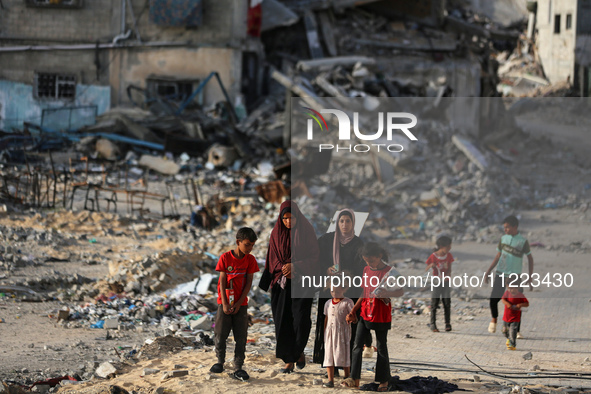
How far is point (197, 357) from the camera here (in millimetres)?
6629

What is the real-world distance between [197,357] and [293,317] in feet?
3.73

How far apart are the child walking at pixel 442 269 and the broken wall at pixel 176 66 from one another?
52.0 ft

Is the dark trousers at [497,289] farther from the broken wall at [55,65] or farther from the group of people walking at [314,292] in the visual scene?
the broken wall at [55,65]

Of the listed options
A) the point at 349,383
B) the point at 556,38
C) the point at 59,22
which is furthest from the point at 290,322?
the point at 556,38

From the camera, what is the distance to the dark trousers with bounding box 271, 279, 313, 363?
5.97 metres

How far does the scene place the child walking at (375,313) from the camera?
557 centimetres

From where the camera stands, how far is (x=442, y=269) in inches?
308

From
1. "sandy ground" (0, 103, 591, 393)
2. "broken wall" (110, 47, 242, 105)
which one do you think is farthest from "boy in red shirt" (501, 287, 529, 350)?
"broken wall" (110, 47, 242, 105)

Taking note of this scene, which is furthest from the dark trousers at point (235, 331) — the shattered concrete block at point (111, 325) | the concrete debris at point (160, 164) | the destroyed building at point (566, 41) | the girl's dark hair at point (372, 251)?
the destroyed building at point (566, 41)

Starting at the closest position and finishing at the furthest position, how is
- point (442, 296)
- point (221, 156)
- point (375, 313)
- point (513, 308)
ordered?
A: 1. point (375, 313)
2. point (513, 308)
3. point (442, 296)
4. point (221, 156)

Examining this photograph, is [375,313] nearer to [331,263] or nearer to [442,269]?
[331,263]

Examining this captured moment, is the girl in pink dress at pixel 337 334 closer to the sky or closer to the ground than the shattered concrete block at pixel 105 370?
closer to the sky

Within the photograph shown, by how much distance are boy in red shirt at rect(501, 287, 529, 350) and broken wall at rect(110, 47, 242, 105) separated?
16754mm

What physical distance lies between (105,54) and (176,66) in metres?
2.14
